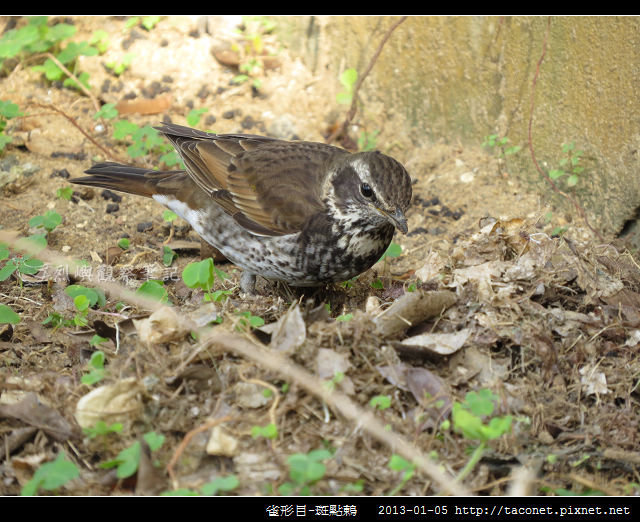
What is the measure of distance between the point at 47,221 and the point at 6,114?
1412 millimetres

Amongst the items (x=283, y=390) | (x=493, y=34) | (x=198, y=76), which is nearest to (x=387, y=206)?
(x=283, y=390)

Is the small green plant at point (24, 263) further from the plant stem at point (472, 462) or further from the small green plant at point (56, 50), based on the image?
the plant stem at point (472, 462)

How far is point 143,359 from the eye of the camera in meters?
3.44

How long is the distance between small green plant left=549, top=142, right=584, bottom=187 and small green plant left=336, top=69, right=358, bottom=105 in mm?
2334

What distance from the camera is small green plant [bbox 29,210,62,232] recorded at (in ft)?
17.4

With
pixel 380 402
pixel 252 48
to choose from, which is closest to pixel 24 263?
pixel 380 402

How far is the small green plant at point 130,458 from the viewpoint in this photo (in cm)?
292

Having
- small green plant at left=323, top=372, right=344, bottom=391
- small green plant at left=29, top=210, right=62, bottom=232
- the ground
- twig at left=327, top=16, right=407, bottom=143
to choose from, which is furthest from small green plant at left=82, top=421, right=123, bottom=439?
twig at left=327, top=16, right=407, bottom=143

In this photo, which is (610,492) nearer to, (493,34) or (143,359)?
(143,359)

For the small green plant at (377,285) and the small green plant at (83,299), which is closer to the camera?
the small green plant at (83,299)

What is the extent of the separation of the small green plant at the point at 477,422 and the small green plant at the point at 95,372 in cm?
157

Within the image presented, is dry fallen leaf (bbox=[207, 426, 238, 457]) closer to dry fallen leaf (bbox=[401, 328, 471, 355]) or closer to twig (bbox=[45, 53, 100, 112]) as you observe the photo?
dry fallen leaf (bbox=[401, 328, 471, 355])

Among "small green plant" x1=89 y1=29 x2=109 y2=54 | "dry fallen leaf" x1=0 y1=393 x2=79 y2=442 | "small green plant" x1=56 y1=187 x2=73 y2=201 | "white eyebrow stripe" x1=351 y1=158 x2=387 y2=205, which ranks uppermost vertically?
"white eyebrow stripe" x1=351 y1=158 x2=387 y2=205

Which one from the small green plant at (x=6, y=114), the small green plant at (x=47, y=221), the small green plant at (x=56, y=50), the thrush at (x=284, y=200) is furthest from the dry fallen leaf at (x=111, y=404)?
the small green plant at (x=56, y=50)
